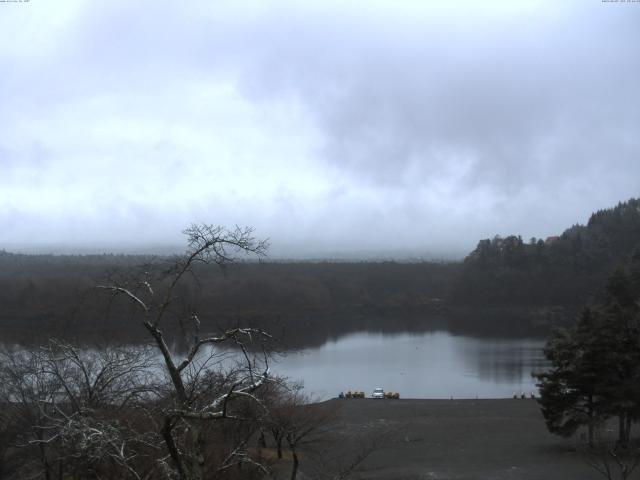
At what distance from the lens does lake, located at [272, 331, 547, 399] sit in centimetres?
2170

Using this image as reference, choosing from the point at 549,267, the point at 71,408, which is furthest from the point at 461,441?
the point at 549,267

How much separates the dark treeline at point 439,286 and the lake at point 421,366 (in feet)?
21.1

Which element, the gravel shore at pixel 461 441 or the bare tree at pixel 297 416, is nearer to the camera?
the bare tree at pixel 297 416

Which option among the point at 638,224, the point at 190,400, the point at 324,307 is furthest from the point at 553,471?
the point at 638,224

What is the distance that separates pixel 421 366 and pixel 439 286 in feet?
113

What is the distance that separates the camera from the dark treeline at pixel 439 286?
1725 inches

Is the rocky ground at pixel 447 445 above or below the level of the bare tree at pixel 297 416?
below

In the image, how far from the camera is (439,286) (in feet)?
198

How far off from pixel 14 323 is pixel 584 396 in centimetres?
3151

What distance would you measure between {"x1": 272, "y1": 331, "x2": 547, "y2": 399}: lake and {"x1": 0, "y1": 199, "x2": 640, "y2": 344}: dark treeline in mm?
6420

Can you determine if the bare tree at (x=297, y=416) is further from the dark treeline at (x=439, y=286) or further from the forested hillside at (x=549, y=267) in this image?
the forested hillside at (x=549, y=267)

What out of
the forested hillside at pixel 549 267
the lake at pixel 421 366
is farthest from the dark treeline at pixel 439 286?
the lake at pixel 421 366

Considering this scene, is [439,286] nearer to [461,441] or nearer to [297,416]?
[461,441]

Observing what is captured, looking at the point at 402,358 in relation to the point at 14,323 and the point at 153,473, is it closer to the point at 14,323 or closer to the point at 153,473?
the point at 14,323
